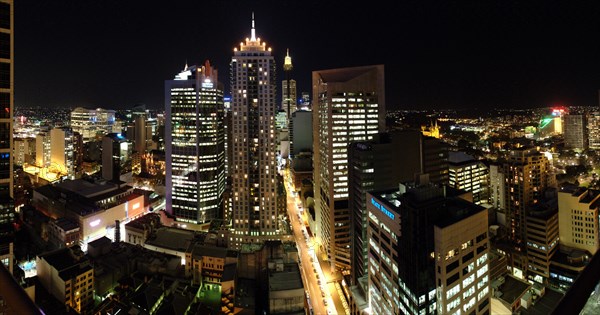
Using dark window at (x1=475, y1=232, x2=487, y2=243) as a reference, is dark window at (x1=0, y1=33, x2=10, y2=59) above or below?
above

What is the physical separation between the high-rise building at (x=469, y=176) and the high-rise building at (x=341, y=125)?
20.8 feet

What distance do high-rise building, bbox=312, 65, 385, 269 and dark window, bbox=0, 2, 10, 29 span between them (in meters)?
13.0

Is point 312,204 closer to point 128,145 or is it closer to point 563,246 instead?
point 563,246

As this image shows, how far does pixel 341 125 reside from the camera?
715 inches

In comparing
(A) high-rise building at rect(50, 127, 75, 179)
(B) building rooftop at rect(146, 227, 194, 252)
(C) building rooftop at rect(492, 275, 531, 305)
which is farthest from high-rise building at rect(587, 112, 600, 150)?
(A) high-rise building at rect(50, 127, 75, 179)

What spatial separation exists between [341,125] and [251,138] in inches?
206

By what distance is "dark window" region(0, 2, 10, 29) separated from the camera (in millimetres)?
→ 6879

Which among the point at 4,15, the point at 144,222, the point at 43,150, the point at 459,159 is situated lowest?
the point at 144,222

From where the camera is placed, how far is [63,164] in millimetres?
30297

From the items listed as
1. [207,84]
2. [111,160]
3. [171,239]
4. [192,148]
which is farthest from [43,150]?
[171,239]

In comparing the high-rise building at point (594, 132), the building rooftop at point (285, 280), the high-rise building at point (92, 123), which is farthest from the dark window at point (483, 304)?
the high-rise building at point (92, 123)

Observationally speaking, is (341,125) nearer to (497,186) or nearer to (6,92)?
(497,186)

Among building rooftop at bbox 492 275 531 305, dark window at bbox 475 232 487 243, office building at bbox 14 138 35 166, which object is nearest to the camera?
dark window at bbox 475 232 487 243

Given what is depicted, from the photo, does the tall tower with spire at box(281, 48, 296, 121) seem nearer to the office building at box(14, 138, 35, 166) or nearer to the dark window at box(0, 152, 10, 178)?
the office building at box(14, 138, 35, 166)
